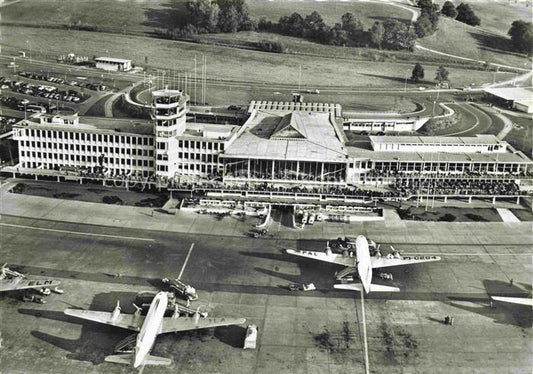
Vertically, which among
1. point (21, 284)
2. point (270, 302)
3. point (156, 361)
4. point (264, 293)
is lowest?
point (264, 293)

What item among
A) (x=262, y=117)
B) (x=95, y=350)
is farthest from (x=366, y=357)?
(x=262, y=117)

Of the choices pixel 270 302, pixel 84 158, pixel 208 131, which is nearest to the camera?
pixel 270 302

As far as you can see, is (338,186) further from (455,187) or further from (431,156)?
(455,187)

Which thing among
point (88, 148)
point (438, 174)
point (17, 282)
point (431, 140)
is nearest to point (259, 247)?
point (17, 282)

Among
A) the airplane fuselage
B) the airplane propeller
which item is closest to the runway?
the airplane propeller

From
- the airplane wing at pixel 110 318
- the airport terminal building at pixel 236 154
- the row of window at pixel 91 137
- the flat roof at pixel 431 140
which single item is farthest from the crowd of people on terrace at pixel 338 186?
the airplane wing at pixel 110 318

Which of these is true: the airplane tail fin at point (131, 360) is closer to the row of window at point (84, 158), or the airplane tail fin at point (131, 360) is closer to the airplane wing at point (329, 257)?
the airplane wing at point (329, 257)
